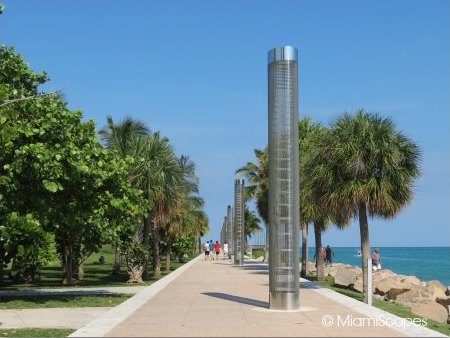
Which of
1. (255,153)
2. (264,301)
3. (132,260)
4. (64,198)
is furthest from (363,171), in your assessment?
(255,153)

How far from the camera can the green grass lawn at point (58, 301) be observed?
18.4 metres

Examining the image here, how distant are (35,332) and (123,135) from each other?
61.2ft

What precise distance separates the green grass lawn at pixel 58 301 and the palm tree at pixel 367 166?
7355 millimetres

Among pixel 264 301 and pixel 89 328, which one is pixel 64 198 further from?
pixel 89 328

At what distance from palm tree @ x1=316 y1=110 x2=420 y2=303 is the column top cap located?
6.35 m

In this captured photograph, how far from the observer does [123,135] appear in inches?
1226

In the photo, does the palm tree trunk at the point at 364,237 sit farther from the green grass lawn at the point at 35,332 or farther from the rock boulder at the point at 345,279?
the green grass lawn at the point at 35,332

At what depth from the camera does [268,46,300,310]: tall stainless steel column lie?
13.5m

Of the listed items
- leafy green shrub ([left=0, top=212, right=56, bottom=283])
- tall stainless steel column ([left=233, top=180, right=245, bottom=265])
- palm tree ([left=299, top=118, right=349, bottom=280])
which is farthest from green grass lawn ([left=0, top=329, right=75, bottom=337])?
tall stainless steel column ([left=233, top=180, right=245, bottom=265])


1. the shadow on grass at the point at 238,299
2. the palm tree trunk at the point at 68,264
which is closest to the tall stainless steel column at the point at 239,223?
the palm tree trunk at the point at 68,264

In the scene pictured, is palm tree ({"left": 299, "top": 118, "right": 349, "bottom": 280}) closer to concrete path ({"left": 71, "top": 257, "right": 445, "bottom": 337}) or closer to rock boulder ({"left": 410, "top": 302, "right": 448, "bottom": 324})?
rock boulder ({"left": 410, "top": 302, "right": 448, "bottom": 324})

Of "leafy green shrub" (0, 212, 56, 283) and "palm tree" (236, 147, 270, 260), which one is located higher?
"palm tree" (236, 147, 270, 260)

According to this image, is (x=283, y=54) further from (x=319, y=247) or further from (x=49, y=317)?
(x=319, y=247)

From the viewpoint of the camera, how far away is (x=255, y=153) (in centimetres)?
4772
